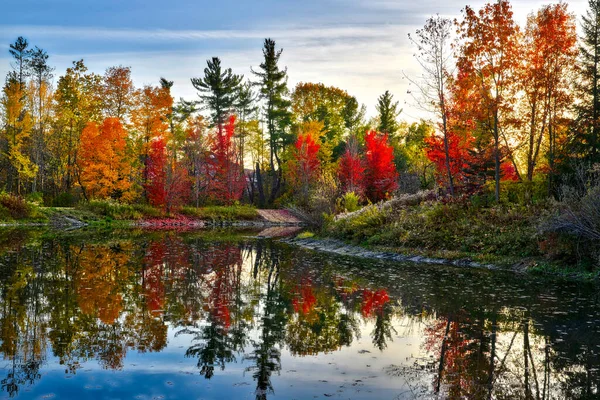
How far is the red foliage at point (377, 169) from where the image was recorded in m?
40.8

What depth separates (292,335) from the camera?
7.73m

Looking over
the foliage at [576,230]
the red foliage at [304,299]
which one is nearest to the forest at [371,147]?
the foliage at [576,230]

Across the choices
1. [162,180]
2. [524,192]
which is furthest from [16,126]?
[524,192]

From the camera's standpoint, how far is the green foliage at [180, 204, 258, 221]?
43500 mm

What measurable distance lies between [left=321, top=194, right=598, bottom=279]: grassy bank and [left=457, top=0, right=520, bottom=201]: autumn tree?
336 centimetres

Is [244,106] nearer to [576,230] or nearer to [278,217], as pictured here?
[278,217]

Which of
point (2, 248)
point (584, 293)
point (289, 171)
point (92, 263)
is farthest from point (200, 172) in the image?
point (584, 293)

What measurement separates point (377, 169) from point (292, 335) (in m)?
35.0

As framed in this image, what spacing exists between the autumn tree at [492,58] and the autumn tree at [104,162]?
85.3 ft

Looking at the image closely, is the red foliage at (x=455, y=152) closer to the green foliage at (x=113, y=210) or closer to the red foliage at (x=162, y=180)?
the red foliage at (x=162, y=180)

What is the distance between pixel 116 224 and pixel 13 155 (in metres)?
9.96

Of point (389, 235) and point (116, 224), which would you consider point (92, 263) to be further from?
point (116, 224)

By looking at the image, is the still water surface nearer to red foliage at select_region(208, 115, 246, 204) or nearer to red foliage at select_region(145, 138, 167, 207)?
red foliage at select_region(145, 138, 167, 207)

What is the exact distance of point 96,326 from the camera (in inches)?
309
